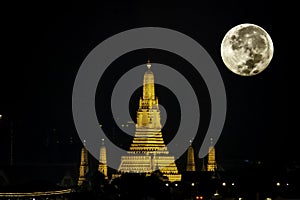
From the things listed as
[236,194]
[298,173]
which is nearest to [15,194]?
[236,194]

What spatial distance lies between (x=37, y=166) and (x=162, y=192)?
145ft

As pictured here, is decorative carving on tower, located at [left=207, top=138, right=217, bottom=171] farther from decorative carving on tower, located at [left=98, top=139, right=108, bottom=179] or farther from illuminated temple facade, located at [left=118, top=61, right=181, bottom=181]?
decorative carving on tower, located at [left=98, top=139, right=108, bottom=179]

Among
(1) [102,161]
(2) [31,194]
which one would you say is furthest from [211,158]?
(2) [31,194]

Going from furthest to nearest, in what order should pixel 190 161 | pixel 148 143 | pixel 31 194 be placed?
1. pixel 148 143
2. pixel 190 161
3. pixel 31 194

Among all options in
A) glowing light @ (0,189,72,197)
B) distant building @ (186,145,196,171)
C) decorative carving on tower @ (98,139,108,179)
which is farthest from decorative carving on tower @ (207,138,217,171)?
glowing light @ (0,189,72,197)

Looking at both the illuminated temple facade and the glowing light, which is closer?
the glowing light

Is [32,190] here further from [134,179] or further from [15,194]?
[134,179]

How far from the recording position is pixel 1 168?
96.1 meters

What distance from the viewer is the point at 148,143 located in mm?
129000

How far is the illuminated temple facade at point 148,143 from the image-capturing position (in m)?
126

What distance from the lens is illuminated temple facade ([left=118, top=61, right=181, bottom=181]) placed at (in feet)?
414

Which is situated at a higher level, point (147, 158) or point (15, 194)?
point (147, 158)

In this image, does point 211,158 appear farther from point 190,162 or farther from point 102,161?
point 102,161

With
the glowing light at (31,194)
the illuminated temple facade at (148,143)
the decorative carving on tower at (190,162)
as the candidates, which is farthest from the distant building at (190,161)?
the glowing light at (31,194)
